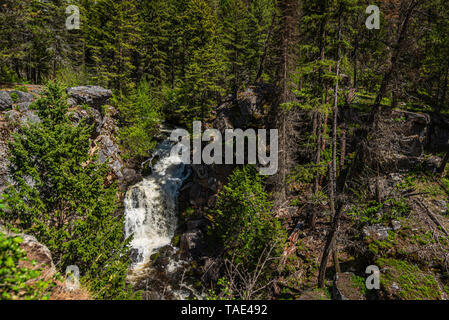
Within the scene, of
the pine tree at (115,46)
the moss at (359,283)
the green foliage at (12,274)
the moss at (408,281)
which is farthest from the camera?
the pine tree at (115,46)

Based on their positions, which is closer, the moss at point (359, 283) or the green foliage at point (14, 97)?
the moss at point (359, 283)

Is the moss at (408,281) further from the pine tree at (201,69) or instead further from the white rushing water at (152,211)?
the pine tree at (201,69)

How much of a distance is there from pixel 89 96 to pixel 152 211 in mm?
11352

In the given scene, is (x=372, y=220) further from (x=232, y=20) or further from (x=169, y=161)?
(x=232, y=20)

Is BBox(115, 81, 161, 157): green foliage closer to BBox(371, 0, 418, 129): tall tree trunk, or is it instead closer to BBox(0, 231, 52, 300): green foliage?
BBox(0, 231, 52, 300): green foliage

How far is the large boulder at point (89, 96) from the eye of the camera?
17.3 meters

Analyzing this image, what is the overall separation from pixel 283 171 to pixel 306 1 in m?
10.2

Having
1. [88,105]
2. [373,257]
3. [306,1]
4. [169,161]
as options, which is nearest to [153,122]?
[169,161]

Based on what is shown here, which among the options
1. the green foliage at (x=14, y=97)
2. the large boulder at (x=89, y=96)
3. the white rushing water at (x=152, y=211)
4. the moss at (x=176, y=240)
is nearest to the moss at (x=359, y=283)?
the moss at (x=176, y=240)

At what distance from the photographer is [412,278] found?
28.2 ft

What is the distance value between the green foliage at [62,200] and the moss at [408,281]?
10648mm

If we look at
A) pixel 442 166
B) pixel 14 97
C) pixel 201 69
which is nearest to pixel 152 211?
pixel 14 97

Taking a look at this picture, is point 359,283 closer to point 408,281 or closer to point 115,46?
point 408,281

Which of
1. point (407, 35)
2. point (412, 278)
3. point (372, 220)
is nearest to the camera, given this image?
point (407, 35)
